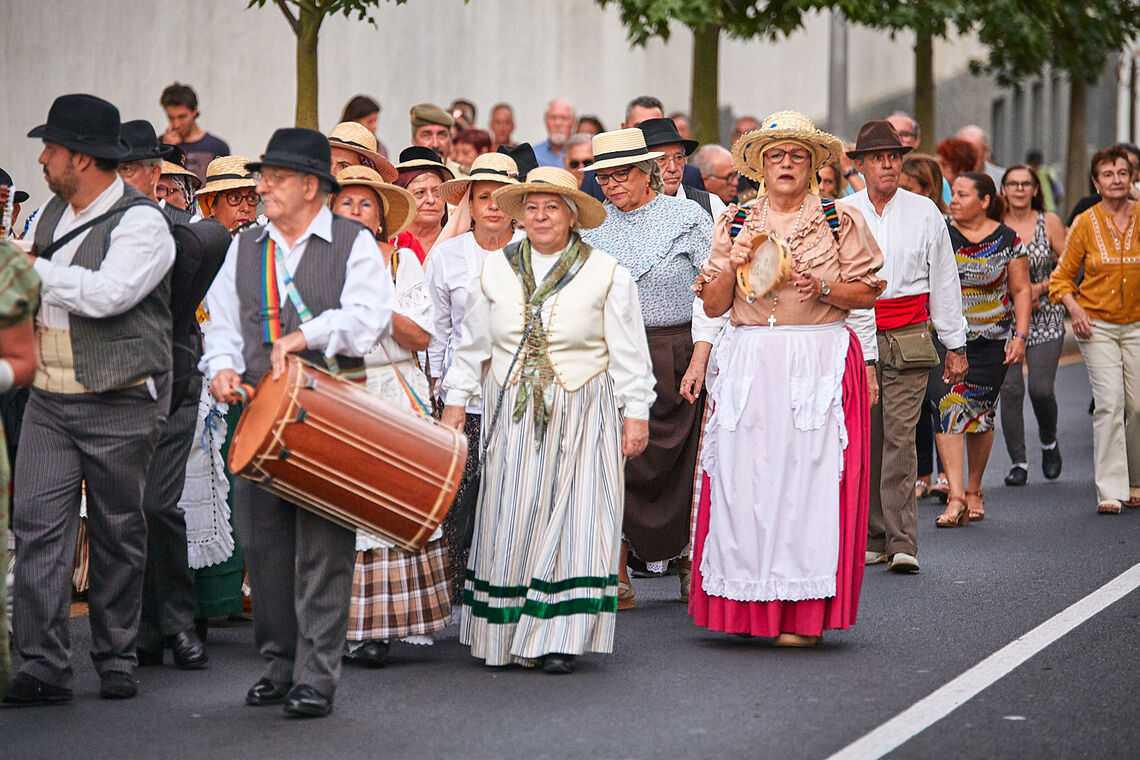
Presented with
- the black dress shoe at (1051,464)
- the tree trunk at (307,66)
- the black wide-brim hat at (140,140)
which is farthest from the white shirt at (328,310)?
the black dress shoe at (1051,464)

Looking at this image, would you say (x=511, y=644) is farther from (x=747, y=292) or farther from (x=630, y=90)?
(x=630, y=90)

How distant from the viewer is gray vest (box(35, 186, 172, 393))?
25.6ft

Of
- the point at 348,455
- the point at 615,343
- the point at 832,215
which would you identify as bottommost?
the point at 348,455

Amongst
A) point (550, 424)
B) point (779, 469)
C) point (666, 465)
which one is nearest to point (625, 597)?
point (666, 465)

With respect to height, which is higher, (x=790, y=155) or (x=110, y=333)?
(x=790, y=155)

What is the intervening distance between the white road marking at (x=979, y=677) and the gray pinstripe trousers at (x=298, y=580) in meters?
1.82

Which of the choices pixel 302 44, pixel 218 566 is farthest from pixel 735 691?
pixel 302 44

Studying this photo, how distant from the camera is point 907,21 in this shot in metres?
23.0

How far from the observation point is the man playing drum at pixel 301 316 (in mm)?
7555

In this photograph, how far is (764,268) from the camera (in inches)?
354

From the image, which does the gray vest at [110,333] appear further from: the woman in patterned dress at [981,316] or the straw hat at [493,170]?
the woman in patterned dress at [981,316]

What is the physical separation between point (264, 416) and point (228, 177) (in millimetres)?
2902

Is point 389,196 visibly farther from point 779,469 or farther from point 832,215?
point 779,469

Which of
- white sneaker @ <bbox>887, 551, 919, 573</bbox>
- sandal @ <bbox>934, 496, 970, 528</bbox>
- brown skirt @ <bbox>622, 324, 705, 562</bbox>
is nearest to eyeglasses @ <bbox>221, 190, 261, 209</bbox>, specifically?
brown skirt @ <bbox>622, 324, 705, 562</bbox>
